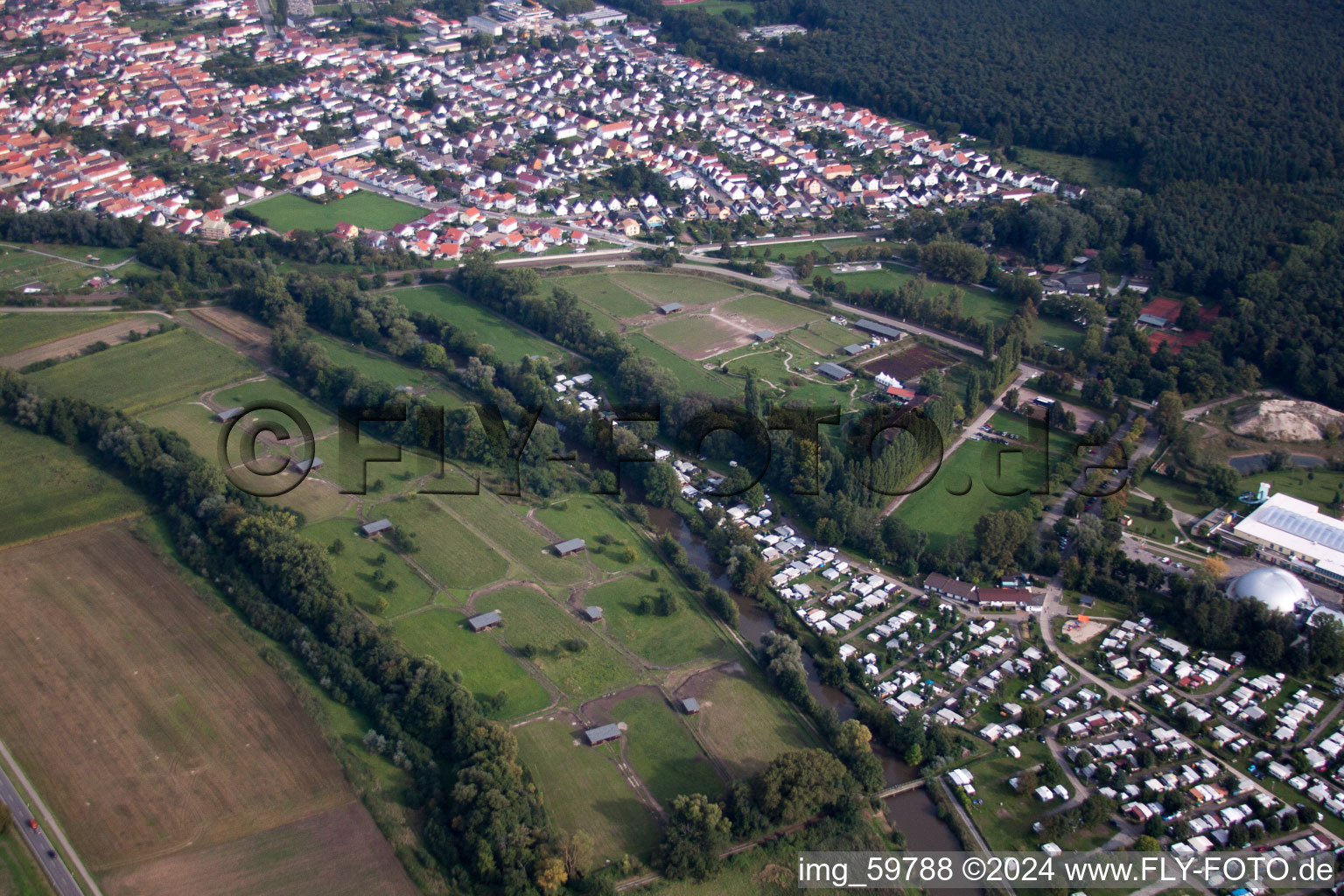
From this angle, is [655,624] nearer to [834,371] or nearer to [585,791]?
Result: [585,791]

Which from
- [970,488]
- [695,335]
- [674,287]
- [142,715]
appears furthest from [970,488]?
[142,715]

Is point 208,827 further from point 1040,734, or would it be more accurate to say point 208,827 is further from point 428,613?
point 1040,734

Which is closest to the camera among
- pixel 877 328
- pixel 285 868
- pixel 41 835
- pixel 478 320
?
pixel 285 868

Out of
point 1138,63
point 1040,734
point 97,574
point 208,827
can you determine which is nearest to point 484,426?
point 97,574

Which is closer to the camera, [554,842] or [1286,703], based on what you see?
[554,842]

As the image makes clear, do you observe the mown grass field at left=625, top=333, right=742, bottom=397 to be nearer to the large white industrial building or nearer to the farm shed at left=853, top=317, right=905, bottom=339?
the farm shed at left=853, top=317, right=905, bottom=339

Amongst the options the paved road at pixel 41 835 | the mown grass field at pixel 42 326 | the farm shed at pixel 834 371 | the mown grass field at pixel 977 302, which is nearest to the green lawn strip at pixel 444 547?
the paved road at pixel 41 835
